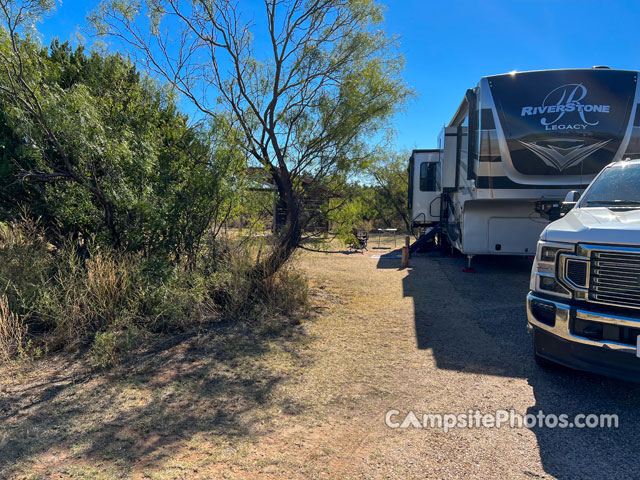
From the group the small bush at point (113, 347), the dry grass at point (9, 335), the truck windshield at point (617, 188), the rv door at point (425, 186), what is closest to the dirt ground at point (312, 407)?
the small bush at point (113, 347)

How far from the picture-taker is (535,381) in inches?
144

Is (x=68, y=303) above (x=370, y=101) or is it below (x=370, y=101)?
below

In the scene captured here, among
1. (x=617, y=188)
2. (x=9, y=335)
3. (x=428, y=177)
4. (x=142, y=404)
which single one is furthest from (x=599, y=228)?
(x=428, y=177)

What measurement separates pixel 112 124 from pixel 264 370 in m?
3.56

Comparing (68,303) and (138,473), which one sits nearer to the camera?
(138,473)

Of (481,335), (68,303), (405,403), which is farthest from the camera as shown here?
(481,335)

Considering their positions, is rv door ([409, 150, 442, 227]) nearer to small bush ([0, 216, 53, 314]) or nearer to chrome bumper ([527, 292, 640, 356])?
chrome bumper ([527, 292, 640, 356])

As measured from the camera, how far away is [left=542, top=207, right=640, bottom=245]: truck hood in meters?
3.02

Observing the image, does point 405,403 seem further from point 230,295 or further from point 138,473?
point 230,295

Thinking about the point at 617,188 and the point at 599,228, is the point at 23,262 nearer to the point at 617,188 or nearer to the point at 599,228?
the point at 599,228

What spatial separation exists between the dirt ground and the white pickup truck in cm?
48

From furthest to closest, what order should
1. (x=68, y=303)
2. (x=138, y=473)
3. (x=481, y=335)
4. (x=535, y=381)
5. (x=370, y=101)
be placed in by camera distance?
(x=370, y=101) < (x=481, y=335) < (x=68, y=303) < (x=535, y=381) < (x=138, y=473)

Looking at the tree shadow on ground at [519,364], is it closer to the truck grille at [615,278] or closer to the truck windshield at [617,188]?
the truck grille at [615,278]

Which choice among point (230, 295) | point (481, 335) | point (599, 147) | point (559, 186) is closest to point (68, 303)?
point (230, 295)
